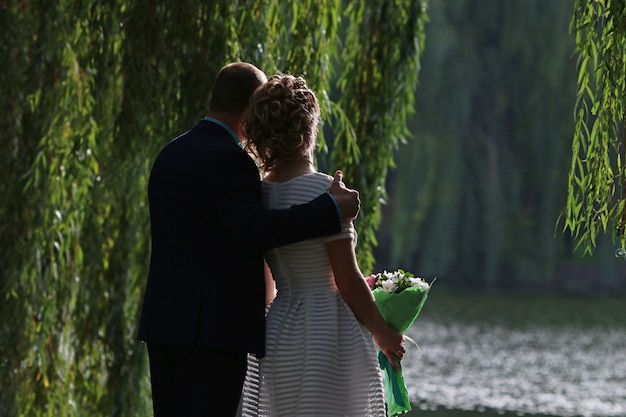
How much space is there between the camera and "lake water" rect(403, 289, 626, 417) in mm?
13008

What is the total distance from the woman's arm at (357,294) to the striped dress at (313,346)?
2 centimetres

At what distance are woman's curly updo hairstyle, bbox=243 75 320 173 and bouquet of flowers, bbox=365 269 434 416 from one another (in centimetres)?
42

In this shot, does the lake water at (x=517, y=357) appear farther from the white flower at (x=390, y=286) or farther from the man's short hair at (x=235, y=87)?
the man's short hair at (x=235, y=87)

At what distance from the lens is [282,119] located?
2.98 m

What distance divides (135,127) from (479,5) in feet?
59.0

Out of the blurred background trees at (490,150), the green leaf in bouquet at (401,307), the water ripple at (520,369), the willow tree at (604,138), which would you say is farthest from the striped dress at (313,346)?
the blurred background trees at (490,150)

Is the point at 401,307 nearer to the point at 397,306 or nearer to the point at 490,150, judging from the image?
the point at 397,306

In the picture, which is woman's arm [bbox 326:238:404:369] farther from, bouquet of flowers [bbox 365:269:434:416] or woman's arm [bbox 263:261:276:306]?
woman's arm [bbox 263:261:276:306]

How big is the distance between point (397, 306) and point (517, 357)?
44.8 feet

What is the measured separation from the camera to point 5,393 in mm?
5473

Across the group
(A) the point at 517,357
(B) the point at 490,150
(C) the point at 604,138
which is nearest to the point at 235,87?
(C) the point at 604,138

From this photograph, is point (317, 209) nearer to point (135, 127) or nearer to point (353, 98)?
point (135, 127)

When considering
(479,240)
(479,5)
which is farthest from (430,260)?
(479,5)

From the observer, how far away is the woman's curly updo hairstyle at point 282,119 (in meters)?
2.97
